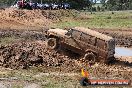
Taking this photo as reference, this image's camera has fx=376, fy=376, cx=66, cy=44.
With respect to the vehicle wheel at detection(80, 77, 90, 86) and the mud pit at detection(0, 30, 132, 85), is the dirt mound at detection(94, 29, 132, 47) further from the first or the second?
the vehicle wheel at detection(80, 77, 90, 86)

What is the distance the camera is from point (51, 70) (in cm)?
2273

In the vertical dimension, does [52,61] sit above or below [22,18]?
below

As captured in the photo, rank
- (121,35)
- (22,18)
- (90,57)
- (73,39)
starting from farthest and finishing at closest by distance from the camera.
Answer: (22,18), (121,35), (73,39), (90,57)

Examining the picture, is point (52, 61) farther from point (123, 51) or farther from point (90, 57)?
point (123, 51)

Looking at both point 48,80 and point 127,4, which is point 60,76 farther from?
point 127,4

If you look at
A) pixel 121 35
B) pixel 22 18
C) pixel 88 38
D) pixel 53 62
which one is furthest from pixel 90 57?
pixel 22 18

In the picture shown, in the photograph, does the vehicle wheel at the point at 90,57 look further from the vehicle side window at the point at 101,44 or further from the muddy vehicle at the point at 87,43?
the vehicle side window at the point at 101,44

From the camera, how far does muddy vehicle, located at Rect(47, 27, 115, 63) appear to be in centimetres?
2483

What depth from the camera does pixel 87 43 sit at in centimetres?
2528

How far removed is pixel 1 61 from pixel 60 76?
4.39m

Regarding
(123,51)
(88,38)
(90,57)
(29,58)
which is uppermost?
(88,38)

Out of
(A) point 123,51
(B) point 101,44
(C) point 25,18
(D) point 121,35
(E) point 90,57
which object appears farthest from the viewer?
(C) point 25,18

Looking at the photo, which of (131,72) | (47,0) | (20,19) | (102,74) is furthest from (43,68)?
(47,0)

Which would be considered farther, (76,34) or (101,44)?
(76,34)
